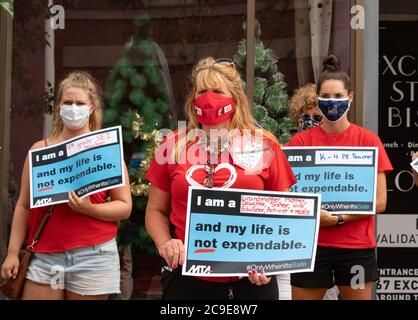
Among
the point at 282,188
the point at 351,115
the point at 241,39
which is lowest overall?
the point at 282,188

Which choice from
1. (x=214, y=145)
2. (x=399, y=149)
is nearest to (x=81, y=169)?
(x=214, y=145)

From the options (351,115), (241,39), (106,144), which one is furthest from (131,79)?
(106,144)

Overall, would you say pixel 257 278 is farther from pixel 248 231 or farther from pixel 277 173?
pixel 277 173

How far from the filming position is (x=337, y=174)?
5945 millimetres

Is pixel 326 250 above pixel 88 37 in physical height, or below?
below

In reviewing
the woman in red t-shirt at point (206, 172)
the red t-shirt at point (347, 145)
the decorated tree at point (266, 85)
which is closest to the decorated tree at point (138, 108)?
the decorated tree at point (266, 85)

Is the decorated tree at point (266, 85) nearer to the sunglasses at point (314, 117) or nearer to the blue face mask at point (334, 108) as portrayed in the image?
the sunglasses at point (314, 117)

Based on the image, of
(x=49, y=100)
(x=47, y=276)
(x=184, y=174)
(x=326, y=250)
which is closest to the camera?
(x=184, y=174)

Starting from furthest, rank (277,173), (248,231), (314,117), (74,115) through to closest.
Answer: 1. (314,117)
2. (74,115)
3. (277,173)
4. (248,231)

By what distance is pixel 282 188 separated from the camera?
15.3ft

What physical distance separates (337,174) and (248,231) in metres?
1.57

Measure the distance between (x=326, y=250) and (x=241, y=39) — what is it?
2.54 metres

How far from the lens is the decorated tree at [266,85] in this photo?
7746 millimetres

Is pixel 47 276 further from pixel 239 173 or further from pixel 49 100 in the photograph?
pixel 49 100
